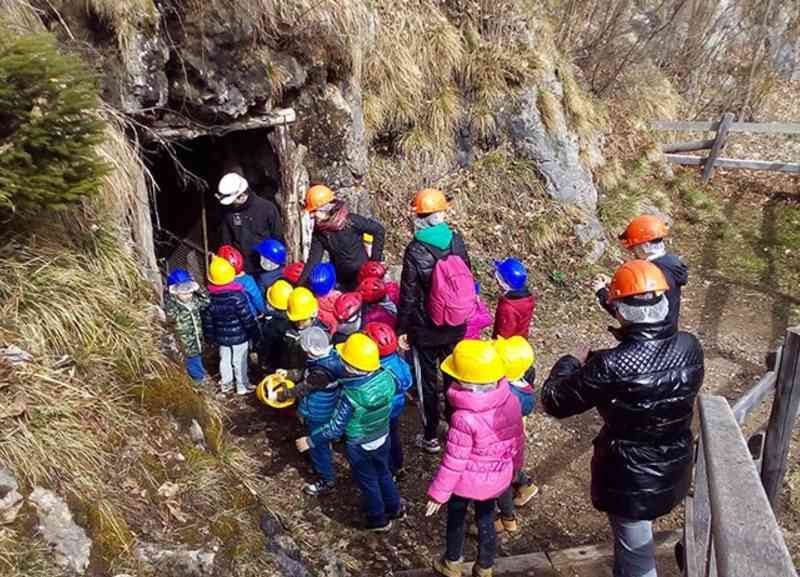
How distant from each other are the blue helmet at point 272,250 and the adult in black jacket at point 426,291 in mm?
1717

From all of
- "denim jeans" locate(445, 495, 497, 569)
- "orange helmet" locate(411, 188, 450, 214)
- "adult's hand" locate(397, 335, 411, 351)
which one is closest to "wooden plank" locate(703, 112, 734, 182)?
"orange helmet" locate(411, 188, 450, 214)

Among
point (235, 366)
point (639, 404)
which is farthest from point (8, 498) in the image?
point (235, 366)

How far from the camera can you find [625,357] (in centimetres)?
307

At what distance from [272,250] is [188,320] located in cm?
108

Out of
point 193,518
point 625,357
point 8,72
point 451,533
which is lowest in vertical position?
point 451,533

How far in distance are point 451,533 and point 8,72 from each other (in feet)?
11.3

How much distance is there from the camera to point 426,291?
494 cm

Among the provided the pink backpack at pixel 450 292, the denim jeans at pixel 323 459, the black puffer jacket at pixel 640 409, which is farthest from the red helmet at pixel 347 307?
the black puffer jacket at pixel 640 409

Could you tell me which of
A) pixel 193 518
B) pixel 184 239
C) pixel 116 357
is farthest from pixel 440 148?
pixel 193 518

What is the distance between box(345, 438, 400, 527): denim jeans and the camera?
429cm

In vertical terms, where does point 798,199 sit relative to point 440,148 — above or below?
below

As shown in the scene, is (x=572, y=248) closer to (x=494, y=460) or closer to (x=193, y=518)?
(x=494, y=460)

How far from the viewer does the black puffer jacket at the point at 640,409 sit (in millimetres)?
3078

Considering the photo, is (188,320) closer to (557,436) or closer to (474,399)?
(474,399)
